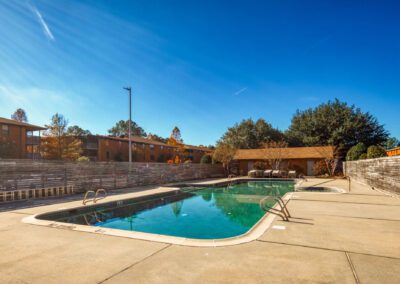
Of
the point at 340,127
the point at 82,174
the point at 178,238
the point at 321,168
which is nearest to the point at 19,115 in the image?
the point at 82,174

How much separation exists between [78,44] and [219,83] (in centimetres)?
1127

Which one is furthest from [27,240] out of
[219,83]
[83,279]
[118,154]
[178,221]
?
[118,154]

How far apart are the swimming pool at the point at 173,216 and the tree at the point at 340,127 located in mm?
26087

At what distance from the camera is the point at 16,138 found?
30.5 m

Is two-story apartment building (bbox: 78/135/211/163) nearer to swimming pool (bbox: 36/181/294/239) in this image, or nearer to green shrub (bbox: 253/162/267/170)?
green shrub (bbox: 253/162/267/170)

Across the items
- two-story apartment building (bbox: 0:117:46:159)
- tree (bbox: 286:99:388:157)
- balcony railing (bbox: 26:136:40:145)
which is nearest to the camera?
two-story apartment building (bbox: 0:117:46:159)

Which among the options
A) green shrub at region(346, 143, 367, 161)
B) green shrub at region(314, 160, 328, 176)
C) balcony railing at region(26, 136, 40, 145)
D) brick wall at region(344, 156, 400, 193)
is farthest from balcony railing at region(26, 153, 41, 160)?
green shrub at region(346, 143, 367, 161)

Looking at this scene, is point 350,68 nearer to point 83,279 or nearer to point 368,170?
point 368,170

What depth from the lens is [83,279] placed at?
3.41m

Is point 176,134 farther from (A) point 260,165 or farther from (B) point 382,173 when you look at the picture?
(B) point 382,173

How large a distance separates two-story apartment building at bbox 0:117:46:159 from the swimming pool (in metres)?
24.1

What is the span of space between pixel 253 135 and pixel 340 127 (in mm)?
13514

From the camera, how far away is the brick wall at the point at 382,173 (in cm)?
1127

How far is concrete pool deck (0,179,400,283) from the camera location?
342cm
